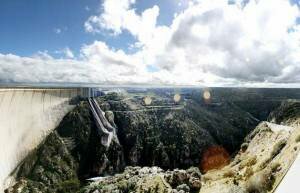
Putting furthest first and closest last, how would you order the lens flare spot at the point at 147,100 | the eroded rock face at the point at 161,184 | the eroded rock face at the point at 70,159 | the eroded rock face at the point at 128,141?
the lens flare spot at the point at 147,100
the eroded rock face at the point at 128,141
the eroded rock face at the point at 70,159
the eroded rock face at the point at 161,184

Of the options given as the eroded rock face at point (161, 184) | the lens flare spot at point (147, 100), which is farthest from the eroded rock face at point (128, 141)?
the eroded rock face at point (161, 184)

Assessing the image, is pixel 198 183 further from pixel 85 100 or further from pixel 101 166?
pixel 85 100

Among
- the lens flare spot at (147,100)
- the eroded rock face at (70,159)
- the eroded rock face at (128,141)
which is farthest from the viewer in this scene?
the lens flare spot at (147,100)

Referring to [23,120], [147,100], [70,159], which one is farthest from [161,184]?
[147,100]

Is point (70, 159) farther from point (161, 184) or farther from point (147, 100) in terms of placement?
point (147, 100)

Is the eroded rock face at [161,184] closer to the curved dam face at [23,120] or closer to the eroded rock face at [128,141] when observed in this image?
the curved dam face at [23,120]

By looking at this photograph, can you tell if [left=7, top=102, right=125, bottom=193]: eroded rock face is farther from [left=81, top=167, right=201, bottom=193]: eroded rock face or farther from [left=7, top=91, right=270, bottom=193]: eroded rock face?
[left=81, top=167, right=201, bottom=193]: eroded rock face

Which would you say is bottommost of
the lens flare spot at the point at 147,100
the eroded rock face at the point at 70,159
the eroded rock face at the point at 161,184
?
the eroded rock face at the point at 70,159

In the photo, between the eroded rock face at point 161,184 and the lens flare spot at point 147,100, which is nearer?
the eroded rock face at point 161,184

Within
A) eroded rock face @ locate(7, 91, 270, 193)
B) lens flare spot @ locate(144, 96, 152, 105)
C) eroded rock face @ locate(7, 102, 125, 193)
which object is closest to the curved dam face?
eroded rock face @ locate(7, 102, 125, 193)
